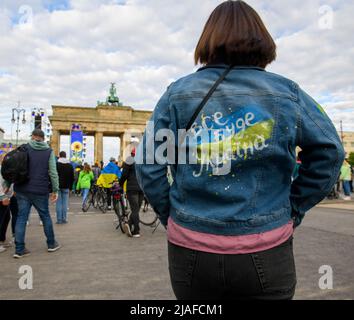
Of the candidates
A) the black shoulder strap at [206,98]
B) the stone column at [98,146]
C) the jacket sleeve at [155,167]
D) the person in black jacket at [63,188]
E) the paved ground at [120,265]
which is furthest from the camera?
the stone column at [98,146]

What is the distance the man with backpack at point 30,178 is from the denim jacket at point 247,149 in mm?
5111

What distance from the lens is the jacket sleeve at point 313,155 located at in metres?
1.57

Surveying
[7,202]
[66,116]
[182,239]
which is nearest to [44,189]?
[7,202]

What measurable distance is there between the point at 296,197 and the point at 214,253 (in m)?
0.52

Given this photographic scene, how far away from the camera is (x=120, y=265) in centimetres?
514

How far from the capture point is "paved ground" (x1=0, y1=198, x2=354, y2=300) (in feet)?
12.7

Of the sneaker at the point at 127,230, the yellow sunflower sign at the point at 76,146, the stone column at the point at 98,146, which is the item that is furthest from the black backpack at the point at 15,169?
the stone column at the point at 98,146

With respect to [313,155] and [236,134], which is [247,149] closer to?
[236,134]

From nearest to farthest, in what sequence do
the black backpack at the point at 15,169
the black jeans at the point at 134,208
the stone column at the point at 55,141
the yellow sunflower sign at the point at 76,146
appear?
the black backpack at the point at 15,169 < the black jeans at the point at 134,208 < the yellow sunflower sign at the point at 76,146 < the stone column at the point at 55,141

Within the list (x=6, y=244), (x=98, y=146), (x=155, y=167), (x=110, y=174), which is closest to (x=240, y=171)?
(x=155, y=167)

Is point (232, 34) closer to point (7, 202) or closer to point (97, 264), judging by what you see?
point (97, 264)

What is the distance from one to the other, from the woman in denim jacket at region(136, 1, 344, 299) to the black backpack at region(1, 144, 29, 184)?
16.3ft

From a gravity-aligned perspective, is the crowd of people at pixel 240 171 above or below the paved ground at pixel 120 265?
above

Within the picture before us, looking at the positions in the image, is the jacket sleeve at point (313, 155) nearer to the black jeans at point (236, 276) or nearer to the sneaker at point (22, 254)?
the black jeans at point (236, 276)
